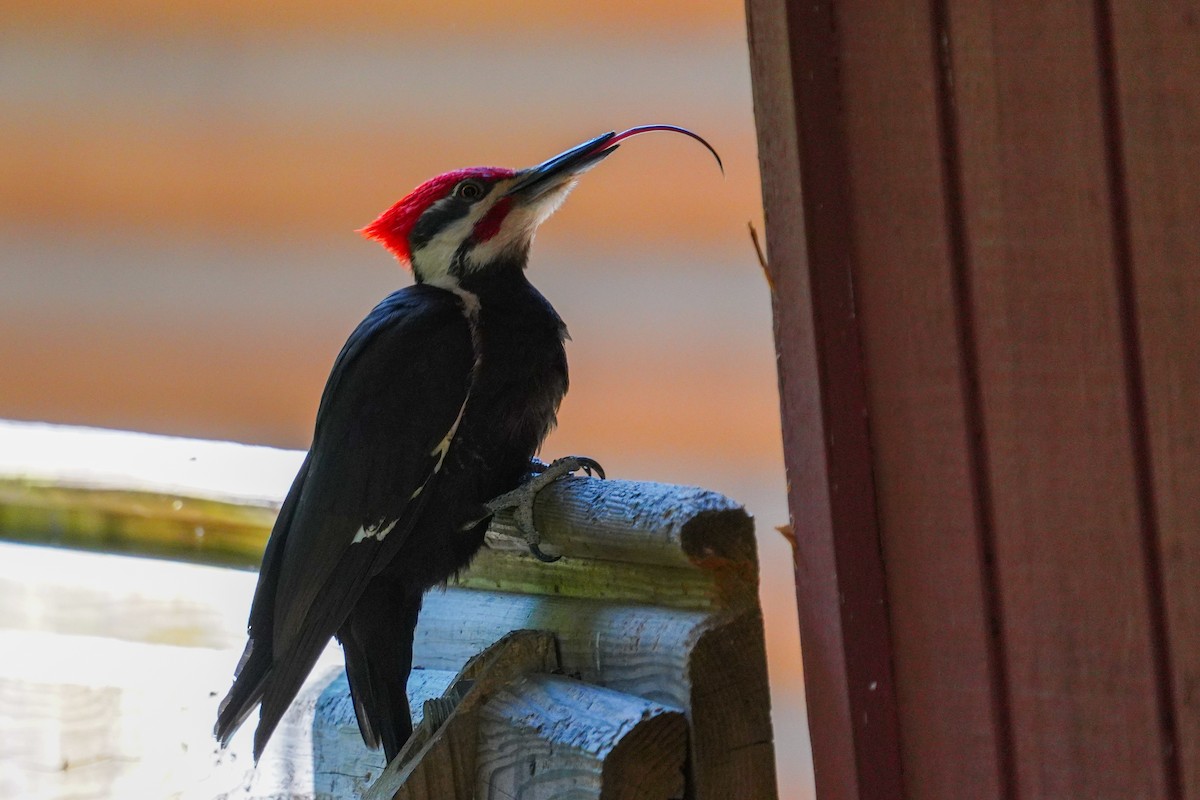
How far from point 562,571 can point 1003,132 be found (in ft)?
2.37

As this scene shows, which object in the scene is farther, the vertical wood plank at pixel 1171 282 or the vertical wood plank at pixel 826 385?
the vertical wood plank at pixel 826 385

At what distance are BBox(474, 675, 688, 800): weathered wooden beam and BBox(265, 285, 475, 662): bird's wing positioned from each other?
1.12ft

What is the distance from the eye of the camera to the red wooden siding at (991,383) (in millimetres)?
A: 1137

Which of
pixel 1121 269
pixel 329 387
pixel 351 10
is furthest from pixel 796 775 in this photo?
pixel 1121 269

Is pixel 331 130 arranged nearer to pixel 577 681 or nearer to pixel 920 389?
pixel 577 681

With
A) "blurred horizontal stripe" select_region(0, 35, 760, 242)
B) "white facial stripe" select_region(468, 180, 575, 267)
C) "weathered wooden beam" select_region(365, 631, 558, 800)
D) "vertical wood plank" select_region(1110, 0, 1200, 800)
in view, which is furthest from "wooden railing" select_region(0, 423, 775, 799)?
"blurred horizontal stripe" select_region(0, 35, 760, 242)

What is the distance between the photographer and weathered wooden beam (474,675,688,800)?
132 centimetres

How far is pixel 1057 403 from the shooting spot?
1195 mm

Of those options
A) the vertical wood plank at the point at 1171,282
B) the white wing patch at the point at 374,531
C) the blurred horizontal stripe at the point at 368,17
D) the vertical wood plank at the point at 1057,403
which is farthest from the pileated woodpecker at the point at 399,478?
the blurred horizontal stripe at the point at 368,17

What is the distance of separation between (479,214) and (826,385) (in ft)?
3.32

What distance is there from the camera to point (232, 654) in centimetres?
206

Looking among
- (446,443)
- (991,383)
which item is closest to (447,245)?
(446,443)

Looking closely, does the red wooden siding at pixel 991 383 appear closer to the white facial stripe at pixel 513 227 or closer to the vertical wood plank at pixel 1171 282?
the vertical wood plank at pixel 1171 282

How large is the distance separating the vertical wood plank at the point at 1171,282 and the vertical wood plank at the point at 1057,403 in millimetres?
20
